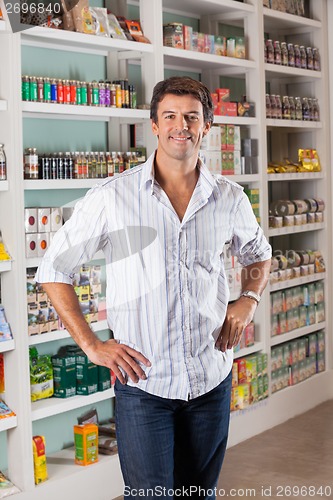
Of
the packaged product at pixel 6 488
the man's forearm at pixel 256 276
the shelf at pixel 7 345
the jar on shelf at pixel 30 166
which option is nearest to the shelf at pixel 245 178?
the jar on shelf at pixel 30 166

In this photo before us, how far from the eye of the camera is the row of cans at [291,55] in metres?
5.50

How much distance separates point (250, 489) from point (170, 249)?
240 cm

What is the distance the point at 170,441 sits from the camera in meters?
2.25

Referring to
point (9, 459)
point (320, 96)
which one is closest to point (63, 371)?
point (9, 459)

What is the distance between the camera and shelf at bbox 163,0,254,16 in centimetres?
496

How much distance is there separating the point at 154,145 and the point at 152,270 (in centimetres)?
229

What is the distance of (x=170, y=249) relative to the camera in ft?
7.48

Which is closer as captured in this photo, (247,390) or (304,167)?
(247,390)

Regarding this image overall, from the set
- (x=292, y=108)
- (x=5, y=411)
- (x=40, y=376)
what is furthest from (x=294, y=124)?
(x=5, y=411)

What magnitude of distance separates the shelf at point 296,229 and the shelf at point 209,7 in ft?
4.51

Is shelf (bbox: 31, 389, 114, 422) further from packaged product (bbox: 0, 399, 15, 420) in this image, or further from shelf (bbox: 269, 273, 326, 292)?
shelf (bbox: 269, 273, 326, 292)

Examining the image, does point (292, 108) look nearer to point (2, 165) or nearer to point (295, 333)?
point (295, 333)

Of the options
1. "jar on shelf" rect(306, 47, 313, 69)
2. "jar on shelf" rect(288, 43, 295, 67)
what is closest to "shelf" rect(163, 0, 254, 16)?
"jar on shelf" rect(288, 43, 295, 67)

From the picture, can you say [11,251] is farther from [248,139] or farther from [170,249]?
[248,139]
